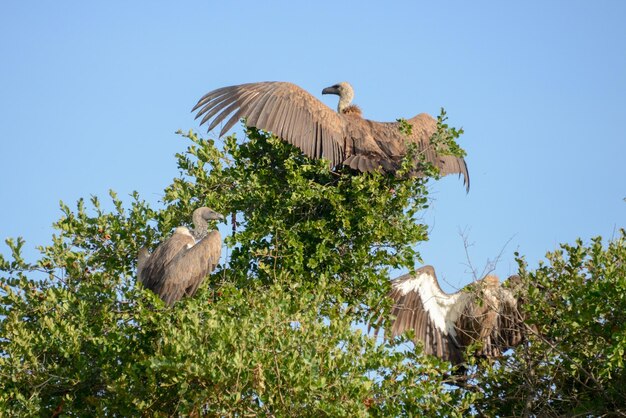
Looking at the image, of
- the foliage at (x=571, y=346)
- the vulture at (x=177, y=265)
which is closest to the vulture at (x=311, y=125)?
the vulture at (x=177, y=265)

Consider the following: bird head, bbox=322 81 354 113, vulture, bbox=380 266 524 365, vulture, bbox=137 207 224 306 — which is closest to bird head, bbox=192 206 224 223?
vulture, bbox=137 207 224 306

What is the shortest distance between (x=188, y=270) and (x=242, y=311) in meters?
1.69

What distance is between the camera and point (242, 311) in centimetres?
757

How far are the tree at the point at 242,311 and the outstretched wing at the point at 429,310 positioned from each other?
1.16m

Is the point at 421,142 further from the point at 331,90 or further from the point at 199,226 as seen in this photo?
the point at 199,226

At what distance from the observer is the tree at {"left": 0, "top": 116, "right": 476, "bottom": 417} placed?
6695 mm

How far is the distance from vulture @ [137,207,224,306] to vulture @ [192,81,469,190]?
1.69 meters

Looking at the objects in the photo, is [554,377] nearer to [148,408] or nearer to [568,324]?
[568,324]

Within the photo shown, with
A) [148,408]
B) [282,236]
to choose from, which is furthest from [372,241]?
[148,408]

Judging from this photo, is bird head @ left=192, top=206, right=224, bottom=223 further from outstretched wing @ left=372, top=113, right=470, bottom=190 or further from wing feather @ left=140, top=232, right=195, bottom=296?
outstretched wing @ left=372, top=113, right=470, bottom=190

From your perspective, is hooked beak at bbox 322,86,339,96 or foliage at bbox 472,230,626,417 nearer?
foliage at bbox 472,230,626,417

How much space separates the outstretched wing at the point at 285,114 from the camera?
1080 cm

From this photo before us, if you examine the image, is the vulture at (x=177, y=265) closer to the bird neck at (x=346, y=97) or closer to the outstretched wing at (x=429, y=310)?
the outstretched wing at (x=429, y=310)

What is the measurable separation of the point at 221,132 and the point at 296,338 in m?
4.36
